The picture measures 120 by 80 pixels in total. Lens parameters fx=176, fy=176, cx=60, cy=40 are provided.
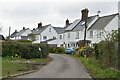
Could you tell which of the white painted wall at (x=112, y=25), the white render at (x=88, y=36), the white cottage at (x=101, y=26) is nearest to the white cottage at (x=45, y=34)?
the white render at (x=88, y=36)

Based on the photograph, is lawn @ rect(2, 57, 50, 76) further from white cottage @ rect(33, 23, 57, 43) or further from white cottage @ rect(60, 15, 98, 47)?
white cottage @ rect(33, 23, 57, 43)

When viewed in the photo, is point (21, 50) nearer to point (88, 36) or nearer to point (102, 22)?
point (88, 36)

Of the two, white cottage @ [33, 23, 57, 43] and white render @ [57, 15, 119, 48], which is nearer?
white render @ [57, 15, 119, 48]

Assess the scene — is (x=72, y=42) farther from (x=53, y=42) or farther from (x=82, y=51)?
(x=82, y=51)

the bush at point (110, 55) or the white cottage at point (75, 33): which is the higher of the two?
the white cottage at point (75, 33)

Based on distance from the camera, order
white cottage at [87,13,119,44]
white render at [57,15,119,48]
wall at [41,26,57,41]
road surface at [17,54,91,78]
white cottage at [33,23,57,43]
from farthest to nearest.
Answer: wall at [41,26,57,41] → white cottage at [33,23,57,43] → white render at [57,15,119,48] → white cottage at [87,13,119,44] → road surface at [17,54,91,78]

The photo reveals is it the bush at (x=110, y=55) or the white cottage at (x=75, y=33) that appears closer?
the bush at (x=110, y=55)

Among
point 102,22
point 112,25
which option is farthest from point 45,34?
point 112,25

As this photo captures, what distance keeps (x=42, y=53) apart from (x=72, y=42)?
20.6m

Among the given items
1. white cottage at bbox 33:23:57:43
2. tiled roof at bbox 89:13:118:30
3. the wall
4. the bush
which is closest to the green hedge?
the bush

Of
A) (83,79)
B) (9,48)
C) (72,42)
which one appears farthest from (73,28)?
(83,79)

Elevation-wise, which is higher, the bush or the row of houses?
the row of houses

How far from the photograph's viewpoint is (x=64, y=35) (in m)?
45.9

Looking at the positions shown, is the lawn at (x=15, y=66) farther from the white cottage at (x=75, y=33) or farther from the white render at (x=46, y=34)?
the white render at (x=46, y=34)
